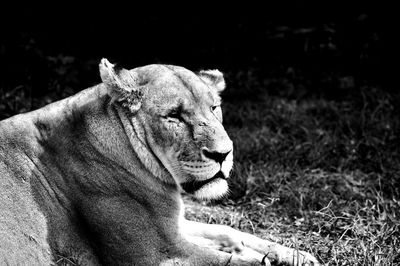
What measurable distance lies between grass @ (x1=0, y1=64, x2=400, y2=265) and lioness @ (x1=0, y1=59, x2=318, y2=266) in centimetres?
93

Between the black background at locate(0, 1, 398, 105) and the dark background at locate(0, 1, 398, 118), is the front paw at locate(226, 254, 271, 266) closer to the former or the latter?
the dark background at locate(0, 1, 398, 118)

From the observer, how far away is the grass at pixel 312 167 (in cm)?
486

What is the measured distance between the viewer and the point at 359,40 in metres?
9.45

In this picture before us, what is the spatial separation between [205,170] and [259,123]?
12.3ft

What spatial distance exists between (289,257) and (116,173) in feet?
4.56

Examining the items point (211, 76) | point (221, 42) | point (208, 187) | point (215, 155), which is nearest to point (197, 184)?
point (208, 187)

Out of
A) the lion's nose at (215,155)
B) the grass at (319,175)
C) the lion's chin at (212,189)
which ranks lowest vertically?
the grass at (319,175)

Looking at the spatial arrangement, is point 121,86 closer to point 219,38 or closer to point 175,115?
point 175,115

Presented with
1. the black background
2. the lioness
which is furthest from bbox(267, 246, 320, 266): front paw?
the black background

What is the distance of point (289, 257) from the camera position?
4266 mm

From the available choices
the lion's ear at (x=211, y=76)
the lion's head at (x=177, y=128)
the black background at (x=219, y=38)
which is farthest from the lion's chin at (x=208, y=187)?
the black background at (x=219, y=38)

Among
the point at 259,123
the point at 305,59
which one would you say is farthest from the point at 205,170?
the point at 305,59

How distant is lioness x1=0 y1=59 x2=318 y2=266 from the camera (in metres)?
3.81

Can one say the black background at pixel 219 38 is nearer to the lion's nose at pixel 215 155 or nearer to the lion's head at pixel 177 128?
the lion's head at pixel 177 128
